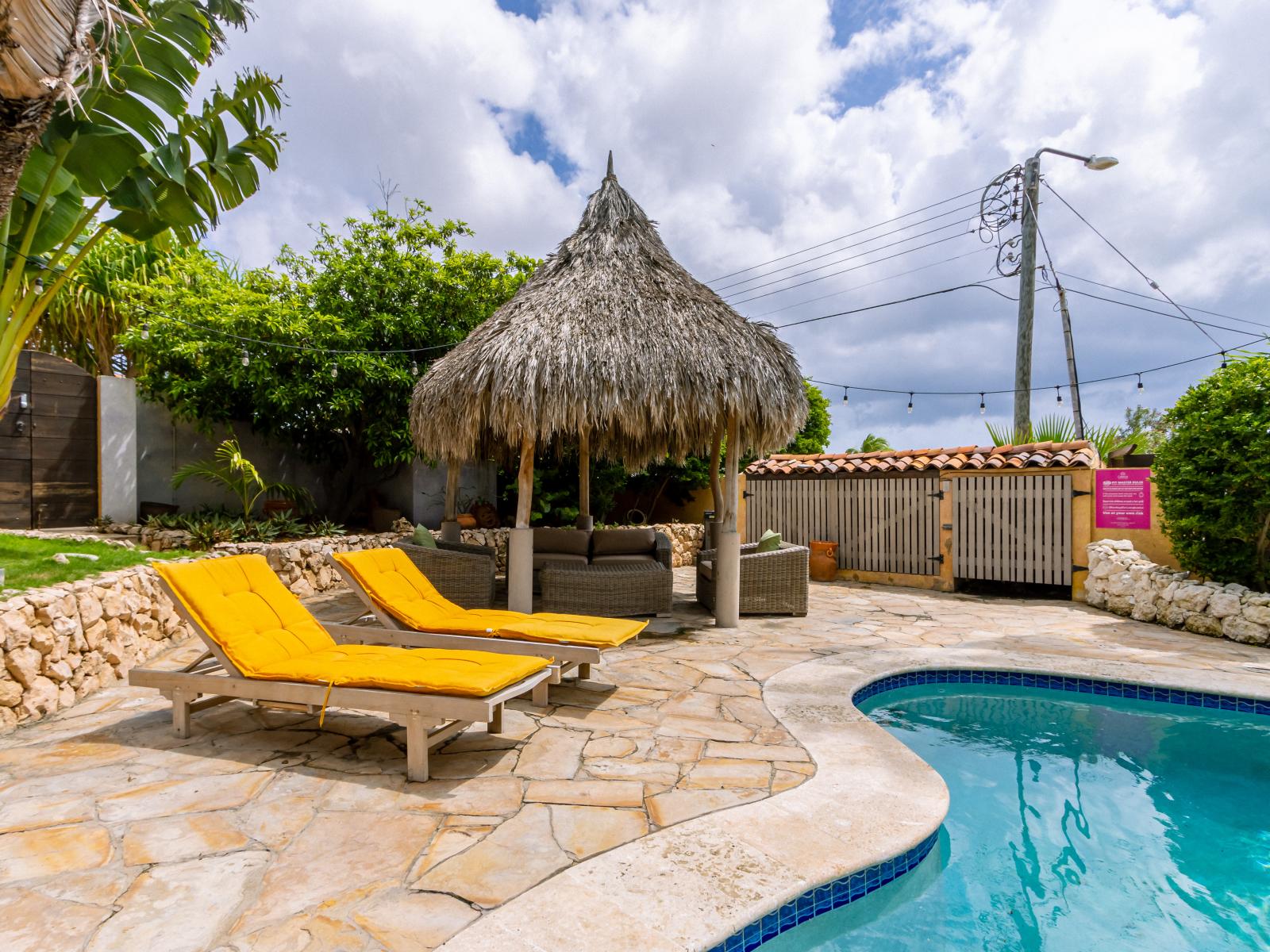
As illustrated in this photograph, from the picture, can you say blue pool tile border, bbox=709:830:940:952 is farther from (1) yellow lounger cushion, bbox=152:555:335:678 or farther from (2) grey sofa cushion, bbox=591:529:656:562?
(2) grey sofa cushion, bbox=591:529:656:562

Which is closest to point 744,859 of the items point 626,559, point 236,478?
point 626,559

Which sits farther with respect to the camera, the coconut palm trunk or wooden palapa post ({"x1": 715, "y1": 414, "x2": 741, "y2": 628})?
wooden palapa post ({"x1": 715, "y1": 414, "x2": 741, "y2": 628})

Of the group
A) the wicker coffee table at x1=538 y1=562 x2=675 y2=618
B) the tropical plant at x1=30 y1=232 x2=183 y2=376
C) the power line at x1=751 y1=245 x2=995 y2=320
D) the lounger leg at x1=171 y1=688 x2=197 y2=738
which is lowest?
the lounger leg at x1=171 y1=688 x2=197 y2=738

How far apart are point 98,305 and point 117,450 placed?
5147mm

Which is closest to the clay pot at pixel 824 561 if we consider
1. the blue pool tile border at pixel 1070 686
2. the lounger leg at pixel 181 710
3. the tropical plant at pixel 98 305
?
the blue pool tile border at pixel 1070 686

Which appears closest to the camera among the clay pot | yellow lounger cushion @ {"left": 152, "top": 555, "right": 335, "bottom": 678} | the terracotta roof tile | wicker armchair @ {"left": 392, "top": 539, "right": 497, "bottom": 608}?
yellow lounger cushion @ {"left": 152, "top": 555, "right": 335, "bottom": 678}

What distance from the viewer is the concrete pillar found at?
360 inches

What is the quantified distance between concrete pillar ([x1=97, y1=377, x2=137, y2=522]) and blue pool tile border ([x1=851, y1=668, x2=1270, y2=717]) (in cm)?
1004

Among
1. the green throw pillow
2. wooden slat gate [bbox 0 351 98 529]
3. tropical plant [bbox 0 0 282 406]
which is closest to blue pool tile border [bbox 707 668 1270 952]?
the green throw pillow

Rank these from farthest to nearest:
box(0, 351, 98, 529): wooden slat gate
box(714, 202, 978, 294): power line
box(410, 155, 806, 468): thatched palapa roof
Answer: box(714, 202, 978, 294): power line, box(0, 351, 98, 529): wooden slat gate, box(410, 155, 806, 468): thatched palapa roof

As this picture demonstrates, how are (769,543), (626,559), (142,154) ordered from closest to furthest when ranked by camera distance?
(142,154) < (769,543) < (626,559)

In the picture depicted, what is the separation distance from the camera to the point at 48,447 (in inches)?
350

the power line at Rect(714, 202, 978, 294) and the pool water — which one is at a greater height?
the power line at Rect(714, 202, 978, 294)

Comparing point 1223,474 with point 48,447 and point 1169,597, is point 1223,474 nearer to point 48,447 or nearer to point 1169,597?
point 1169,597
